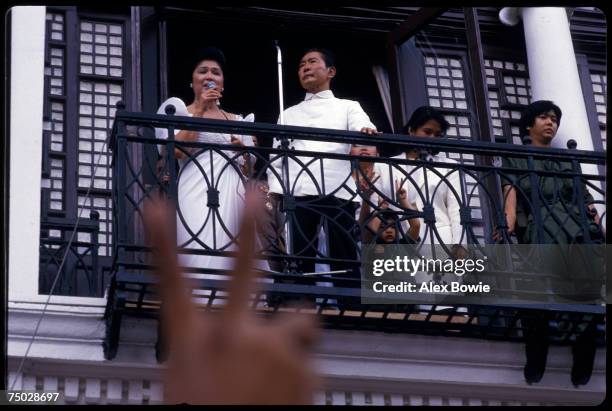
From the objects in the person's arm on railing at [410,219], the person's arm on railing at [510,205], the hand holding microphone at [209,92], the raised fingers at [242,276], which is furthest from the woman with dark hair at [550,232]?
the raised fingers at [242,276]

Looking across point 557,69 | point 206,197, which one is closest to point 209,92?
point 206,197

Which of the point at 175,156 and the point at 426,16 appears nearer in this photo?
the point at 175,156

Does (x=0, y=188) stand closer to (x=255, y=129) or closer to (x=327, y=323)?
(x=255, y=129)

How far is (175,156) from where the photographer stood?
8.22 m

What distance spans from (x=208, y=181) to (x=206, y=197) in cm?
27

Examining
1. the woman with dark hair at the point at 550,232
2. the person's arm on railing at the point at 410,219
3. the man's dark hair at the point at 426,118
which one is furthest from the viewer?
the man's dark hair at the point at 426,118

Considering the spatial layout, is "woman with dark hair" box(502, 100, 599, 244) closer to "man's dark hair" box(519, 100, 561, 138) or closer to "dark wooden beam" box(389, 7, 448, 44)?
"man's dark hair" box(519, 100, 561, 138)

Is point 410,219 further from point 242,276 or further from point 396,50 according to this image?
point 242,276

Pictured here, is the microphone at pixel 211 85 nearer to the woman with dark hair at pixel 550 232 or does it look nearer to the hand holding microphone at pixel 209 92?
the hand holding microphone at pixel 209 92

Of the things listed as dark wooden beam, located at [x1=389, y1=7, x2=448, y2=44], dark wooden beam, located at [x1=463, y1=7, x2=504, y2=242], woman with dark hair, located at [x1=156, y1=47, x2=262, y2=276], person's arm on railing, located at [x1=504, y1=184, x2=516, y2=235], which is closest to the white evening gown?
woman with dark hair, located at [x1=156, y1=47, x2=262, y2=276]

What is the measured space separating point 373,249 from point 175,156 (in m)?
1.39

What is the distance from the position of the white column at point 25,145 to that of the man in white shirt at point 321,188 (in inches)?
62.5

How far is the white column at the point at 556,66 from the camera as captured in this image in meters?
10.5

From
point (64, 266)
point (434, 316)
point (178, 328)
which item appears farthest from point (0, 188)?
point (178, 328)
